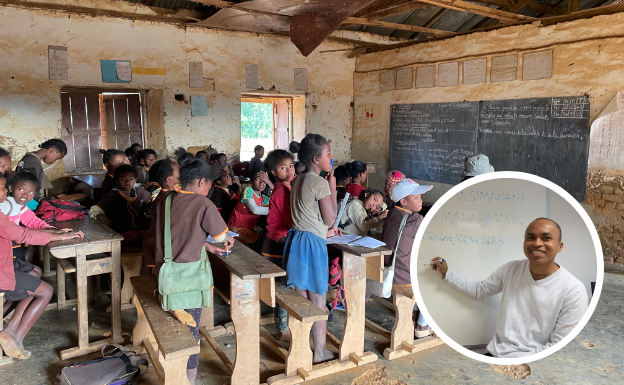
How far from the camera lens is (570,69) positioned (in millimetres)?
4688

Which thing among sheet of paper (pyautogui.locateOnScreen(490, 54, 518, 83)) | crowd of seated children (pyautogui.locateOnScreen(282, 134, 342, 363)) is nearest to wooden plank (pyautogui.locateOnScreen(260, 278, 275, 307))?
→ crowd of seated children (pyautogui.locateOnScreen(282, 134, 342, 363))

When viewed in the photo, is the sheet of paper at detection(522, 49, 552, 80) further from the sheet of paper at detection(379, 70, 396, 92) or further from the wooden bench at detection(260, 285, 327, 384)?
the wooden bench at detection(260, 285, 327, 384)

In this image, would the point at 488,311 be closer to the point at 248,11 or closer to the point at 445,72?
the point at 248,11

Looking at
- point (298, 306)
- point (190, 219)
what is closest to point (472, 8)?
point (298, 306)

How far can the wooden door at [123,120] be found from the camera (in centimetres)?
596

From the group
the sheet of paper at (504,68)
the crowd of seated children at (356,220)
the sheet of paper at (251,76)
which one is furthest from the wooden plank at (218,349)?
the sheet of paper at (251,76)

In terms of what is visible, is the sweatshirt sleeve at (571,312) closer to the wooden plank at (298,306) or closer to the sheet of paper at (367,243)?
the wooden plank at (298,306)

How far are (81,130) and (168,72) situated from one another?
1387 mm

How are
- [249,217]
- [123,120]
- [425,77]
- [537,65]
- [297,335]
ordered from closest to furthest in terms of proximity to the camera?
1. [297,335]
2. [249,217]
3. [537,65]
4. [123,120]
5. [425,77]

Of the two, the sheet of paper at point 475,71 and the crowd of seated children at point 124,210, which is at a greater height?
the sheet of paper at point 475,71

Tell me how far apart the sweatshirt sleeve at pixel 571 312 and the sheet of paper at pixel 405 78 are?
20.6 feet

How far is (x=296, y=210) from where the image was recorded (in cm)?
233

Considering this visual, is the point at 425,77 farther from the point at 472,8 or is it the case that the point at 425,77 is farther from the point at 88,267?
the point at 88,267

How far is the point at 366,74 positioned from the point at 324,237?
5657 millimetres
